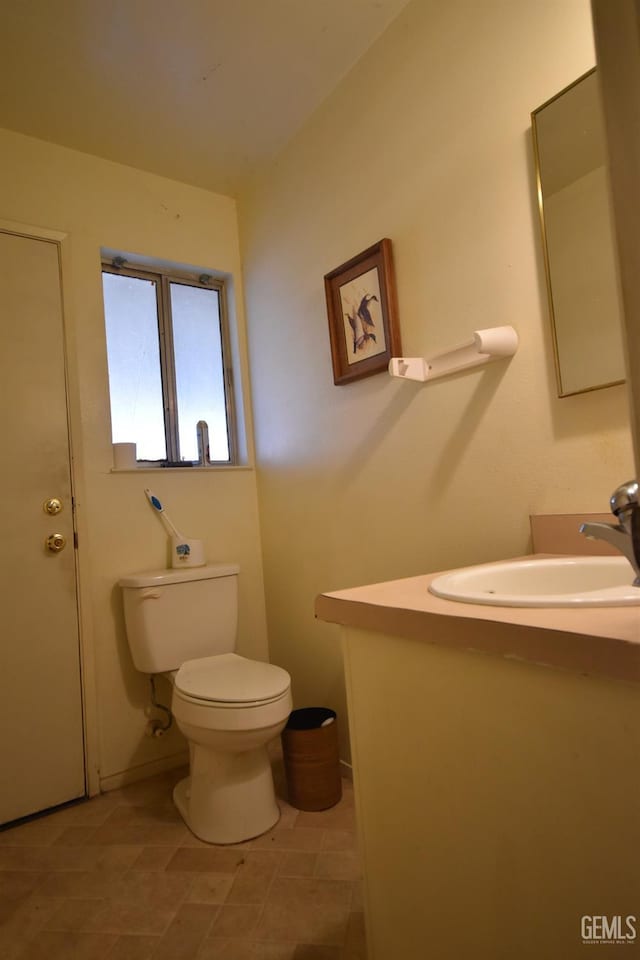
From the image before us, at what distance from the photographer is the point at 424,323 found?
147 centimetres

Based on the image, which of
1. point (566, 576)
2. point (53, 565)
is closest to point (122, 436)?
point (53, 565)

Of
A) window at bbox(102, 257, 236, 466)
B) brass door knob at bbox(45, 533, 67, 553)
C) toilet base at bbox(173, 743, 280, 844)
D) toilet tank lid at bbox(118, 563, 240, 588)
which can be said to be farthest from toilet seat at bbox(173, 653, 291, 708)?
window at bbox(102, 257, 236, 466)

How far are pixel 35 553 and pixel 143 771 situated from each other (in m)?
0.90

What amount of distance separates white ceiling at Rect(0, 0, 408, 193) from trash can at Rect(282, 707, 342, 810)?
6.93ft

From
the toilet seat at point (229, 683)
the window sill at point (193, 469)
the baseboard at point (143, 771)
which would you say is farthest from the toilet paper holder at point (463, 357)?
the baseboard at point (143, 771)

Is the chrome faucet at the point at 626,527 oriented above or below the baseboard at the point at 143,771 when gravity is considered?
above

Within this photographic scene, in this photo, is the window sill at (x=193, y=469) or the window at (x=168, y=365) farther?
the window at (x=168, y=365)

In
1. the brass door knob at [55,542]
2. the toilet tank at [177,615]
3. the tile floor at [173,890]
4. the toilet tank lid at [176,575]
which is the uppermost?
the brass door knob at [55,542]

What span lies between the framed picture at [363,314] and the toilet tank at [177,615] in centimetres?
87

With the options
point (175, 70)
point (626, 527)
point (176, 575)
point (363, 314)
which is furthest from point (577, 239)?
point (176, 575)

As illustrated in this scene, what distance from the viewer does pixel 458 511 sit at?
4.54 ft

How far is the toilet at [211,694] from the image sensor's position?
1.44 meters

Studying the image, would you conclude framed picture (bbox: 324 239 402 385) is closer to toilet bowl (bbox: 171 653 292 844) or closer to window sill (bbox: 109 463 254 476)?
window sill (bbox: 109 463 254 476)

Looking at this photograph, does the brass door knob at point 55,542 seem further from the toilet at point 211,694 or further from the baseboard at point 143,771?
the baseboard at point 143,771
